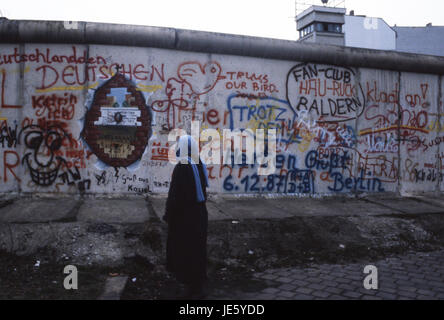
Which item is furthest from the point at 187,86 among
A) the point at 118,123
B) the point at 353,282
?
the point at 353,282

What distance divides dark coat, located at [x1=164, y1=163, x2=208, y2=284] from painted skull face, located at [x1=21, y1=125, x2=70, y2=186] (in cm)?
409

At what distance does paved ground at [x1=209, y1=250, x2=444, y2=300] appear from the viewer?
4.47 m

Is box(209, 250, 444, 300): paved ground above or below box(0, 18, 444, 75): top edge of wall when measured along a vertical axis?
below

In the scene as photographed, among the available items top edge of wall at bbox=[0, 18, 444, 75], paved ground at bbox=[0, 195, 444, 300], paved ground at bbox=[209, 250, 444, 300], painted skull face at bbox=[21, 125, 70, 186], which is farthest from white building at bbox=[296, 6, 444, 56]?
painted skull face at bbox=[21, 125, 70, 186]

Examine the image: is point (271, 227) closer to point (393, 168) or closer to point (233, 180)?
point (233, 180)

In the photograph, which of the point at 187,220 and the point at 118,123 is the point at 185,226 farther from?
the point at 118,123

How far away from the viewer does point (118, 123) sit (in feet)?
25.8

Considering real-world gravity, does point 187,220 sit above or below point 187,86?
below

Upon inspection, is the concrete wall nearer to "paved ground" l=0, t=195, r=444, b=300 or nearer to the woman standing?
"paved ground" l=0, t=195, r=444, b=300

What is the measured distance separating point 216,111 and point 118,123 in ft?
6.75

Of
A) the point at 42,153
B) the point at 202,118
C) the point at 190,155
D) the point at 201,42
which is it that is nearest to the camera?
the point at 190,155

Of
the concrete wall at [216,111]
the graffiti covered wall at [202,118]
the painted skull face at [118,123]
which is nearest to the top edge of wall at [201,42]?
the concrete wall at [216,111]
